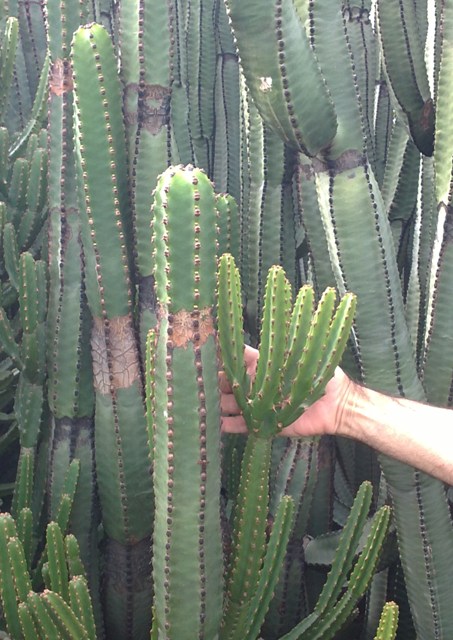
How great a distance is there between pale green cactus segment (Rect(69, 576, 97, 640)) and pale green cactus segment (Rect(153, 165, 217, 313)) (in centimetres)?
86

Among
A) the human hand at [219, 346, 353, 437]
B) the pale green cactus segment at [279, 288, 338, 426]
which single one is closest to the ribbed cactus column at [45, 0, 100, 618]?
the human hand at [219, 346, 353, 437]

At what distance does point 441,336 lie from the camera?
2381mm

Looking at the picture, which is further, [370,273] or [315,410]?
[370,273]

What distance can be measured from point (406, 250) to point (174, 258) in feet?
6.56

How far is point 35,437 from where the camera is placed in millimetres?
2688

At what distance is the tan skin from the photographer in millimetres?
2084

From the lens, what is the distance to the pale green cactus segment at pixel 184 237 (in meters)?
1.63

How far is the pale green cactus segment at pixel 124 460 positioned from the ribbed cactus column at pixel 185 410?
0.53 metres

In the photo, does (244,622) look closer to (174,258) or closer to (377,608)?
(377,608)

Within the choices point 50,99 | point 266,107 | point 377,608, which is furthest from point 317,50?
point 377,608

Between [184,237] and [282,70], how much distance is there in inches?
26.2

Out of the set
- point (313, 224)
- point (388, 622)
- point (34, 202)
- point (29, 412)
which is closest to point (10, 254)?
point (34, 202)

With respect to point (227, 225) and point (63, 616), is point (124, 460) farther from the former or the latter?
point (227, 225)

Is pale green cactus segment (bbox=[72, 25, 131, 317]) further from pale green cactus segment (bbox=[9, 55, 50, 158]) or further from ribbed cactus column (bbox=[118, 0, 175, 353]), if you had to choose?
pale green cactus segment (bbox=[9, 55, 50, 158])
